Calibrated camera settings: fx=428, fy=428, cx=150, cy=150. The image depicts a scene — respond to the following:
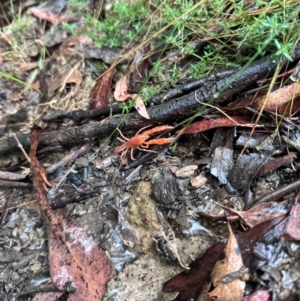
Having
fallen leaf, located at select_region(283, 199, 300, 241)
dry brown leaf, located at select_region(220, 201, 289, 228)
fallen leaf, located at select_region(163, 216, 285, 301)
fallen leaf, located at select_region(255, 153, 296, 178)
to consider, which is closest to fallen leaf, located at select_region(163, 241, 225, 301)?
fallen leaf, located at select_region(163, 216, 285, 301)

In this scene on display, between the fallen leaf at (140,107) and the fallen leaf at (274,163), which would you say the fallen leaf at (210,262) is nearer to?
the fallen leaf at (274,163)

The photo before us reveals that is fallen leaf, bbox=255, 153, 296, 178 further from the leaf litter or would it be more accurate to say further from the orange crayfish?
the orange crayfish

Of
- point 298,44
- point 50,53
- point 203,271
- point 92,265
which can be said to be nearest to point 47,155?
point 92,265

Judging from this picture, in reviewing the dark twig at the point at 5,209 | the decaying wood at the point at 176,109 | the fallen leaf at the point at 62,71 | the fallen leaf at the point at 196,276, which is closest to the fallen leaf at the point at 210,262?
the fallen leaf at the point at 196,276

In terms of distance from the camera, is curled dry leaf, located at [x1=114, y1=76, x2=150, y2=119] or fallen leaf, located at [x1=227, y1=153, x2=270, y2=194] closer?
fallen leaf, located at [x1=227, y1=153, x2=270, y2=194]

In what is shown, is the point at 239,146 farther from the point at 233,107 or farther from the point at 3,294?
the point at 3,294
